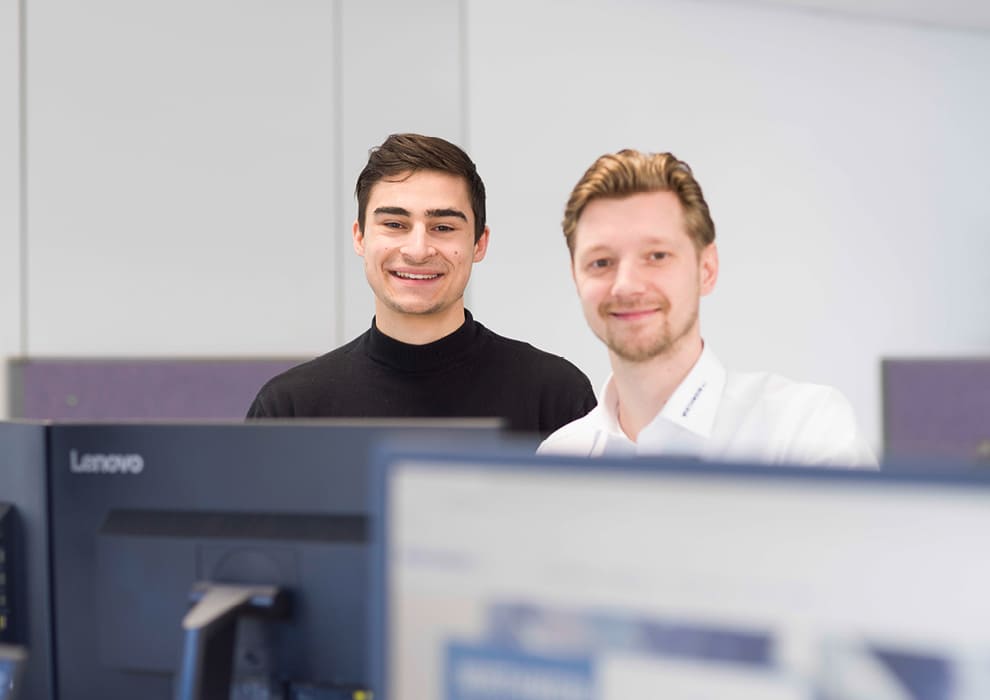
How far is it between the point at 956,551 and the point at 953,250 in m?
4.17

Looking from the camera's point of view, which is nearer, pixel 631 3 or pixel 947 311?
pixel 631 3

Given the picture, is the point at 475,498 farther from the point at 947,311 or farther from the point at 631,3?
the point at 947,311

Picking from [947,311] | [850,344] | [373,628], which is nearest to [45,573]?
[373,628]

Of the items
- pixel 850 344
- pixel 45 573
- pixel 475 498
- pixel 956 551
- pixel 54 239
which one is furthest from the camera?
pixel 850 344

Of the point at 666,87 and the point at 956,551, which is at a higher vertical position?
the point at 666,87

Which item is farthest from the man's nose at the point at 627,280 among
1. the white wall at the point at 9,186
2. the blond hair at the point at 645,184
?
the white wall at the point at 9,186

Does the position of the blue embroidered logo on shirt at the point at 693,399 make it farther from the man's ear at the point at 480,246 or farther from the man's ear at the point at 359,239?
the man's ear at the point at 359,239

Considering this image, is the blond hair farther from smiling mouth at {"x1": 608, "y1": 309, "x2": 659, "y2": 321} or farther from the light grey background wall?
the light grey background wall

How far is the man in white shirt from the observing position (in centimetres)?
155

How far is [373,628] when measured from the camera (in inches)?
26.1

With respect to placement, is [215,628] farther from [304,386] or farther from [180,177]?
[180,177]

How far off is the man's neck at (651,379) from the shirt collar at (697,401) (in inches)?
0.7

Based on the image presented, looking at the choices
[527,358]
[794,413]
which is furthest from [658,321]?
[527,358]

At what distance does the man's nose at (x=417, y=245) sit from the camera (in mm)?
1947
